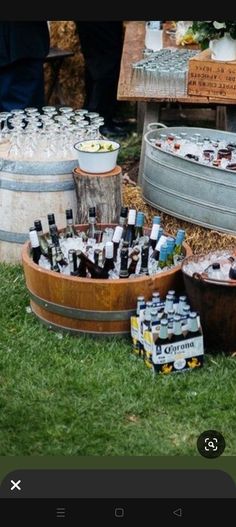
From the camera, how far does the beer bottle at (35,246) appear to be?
4.07 metres

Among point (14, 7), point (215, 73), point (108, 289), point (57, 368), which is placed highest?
point (14, 7)

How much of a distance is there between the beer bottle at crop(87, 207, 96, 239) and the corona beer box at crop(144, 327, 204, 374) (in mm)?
735

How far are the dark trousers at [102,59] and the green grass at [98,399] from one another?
314 centimetres

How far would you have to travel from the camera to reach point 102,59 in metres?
6.84

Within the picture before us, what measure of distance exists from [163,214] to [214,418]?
4.64ft

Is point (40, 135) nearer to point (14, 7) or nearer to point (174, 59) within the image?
point (174, 59)

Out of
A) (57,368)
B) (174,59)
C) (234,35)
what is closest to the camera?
(57,368)

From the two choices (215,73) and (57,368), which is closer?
(57,368)

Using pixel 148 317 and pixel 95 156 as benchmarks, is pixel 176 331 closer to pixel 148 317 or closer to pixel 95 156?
pixel 148 317

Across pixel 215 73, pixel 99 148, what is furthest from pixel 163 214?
pixel 215 73

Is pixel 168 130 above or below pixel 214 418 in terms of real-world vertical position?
above

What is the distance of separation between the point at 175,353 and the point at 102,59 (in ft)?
11.9

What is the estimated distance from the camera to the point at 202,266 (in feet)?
12.7
